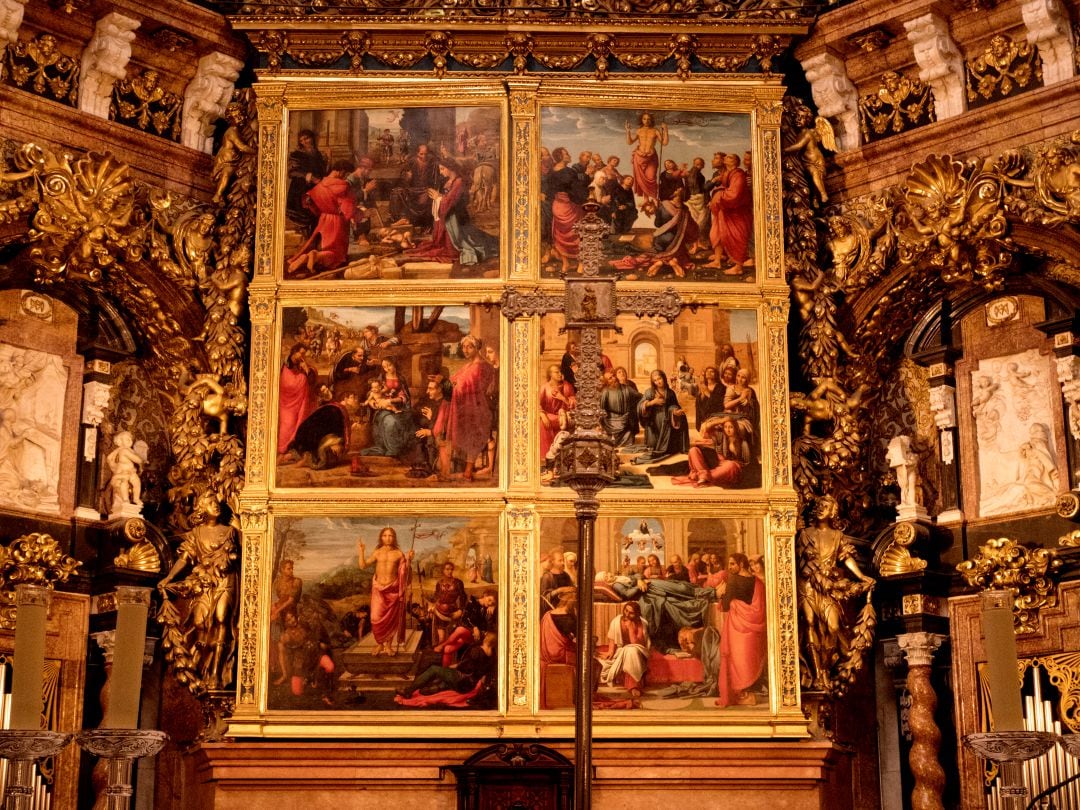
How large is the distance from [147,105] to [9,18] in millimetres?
1593

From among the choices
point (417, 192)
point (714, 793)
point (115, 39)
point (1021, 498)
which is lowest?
point (714, 793)

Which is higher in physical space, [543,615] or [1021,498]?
[1021,498]

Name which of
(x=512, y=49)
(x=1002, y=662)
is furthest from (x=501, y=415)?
(x=1002, y=662)

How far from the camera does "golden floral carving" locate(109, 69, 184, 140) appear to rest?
14.3 metres

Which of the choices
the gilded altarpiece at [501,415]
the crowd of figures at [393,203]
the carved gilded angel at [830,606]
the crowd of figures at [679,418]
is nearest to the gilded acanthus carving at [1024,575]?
the carved gilded angel at [830,606]

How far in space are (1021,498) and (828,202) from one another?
3147 millimetres

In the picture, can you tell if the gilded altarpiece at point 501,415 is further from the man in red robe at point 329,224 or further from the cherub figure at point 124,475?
the cherub figure at point 124,475

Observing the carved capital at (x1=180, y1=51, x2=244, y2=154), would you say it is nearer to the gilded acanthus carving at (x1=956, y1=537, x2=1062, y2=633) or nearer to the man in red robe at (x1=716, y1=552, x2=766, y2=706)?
the man in red robe at (x1=716, y1=552, x2=766, y2=706)

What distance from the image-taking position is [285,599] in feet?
44.1

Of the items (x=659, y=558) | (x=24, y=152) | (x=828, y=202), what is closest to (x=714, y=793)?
(x=659, y=558)

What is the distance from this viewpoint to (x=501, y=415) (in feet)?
45.0

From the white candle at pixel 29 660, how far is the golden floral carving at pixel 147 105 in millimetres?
6457

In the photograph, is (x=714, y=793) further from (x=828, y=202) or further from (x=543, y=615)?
(x=828, y=202)

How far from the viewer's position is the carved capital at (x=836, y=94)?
14641 mm
